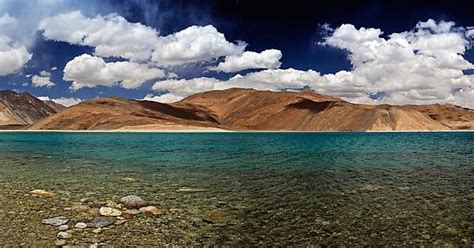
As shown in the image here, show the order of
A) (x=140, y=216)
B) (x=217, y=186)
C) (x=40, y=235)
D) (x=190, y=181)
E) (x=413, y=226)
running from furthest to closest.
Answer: (x=190, y=181), (x=217, y=186), (x=140, y=216), (x=413, y=226), (x=40, y=235)

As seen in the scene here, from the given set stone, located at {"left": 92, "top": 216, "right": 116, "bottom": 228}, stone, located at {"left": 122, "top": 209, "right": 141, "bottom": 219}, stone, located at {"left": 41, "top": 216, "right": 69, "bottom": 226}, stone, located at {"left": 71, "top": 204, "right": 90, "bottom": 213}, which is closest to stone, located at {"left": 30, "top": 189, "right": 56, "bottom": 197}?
stone, located at {"left": 71, "top": 204, "right": 90, "bottom": 213}

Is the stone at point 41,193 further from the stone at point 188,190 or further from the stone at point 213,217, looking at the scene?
the stone at point 213,217

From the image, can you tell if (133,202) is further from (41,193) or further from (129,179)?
(129,179)

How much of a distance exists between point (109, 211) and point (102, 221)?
46.9 inches

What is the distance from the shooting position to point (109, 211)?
1441 cm

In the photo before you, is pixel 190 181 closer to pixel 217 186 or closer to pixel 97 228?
pixel 217 186

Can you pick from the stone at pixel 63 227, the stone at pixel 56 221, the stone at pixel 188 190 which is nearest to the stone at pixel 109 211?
the stone at pixel 56 221

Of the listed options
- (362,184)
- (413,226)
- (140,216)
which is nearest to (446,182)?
(362,184)

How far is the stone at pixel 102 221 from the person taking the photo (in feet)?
42.1

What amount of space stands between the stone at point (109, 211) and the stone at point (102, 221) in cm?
50

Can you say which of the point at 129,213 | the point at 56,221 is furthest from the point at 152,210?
the point at 56,221

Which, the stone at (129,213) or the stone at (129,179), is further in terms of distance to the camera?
the stone at (129,179)

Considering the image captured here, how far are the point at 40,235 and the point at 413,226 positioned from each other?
11.5 metres

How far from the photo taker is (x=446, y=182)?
22.5m
